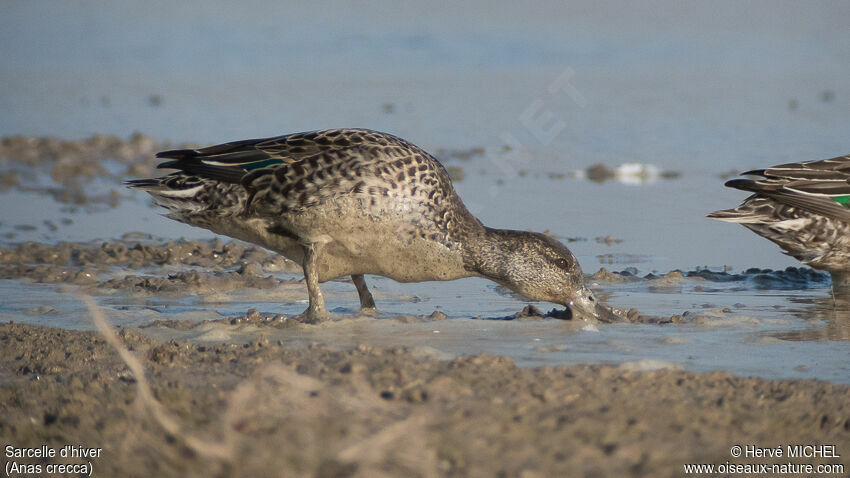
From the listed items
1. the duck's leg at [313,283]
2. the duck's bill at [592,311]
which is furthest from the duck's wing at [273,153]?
the duck's bill at [592,311]

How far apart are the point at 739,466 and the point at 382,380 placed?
4.70ft

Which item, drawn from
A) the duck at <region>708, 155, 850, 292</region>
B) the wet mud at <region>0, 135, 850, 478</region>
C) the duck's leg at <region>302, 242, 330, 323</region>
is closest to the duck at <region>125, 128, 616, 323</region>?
the duck's leg at <region>302, 242, 330, 323</region>

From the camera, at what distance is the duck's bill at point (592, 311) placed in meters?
6.07

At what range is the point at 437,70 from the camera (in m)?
17.7

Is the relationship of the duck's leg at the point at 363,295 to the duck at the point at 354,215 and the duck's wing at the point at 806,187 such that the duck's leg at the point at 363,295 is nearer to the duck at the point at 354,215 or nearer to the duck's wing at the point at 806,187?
the duck at the point at 354,215

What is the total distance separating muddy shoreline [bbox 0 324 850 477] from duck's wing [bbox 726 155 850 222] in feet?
8.37

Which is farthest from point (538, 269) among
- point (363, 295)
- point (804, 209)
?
point (804, 209)

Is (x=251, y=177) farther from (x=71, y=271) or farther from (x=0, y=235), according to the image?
(x=0, y=235)

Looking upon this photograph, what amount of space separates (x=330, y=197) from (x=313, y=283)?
575 millimetres

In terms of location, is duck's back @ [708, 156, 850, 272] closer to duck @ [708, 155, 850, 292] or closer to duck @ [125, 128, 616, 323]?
duck @ [708, 155, 850, 292]

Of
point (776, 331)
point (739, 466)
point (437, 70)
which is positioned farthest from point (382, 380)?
point (437, 70)

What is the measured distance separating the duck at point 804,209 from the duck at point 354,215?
1429mm

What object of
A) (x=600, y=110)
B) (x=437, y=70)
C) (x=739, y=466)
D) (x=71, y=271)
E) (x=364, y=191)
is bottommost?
(x=739, y=466)

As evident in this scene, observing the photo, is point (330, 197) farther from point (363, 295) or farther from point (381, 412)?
point (381, 412)
